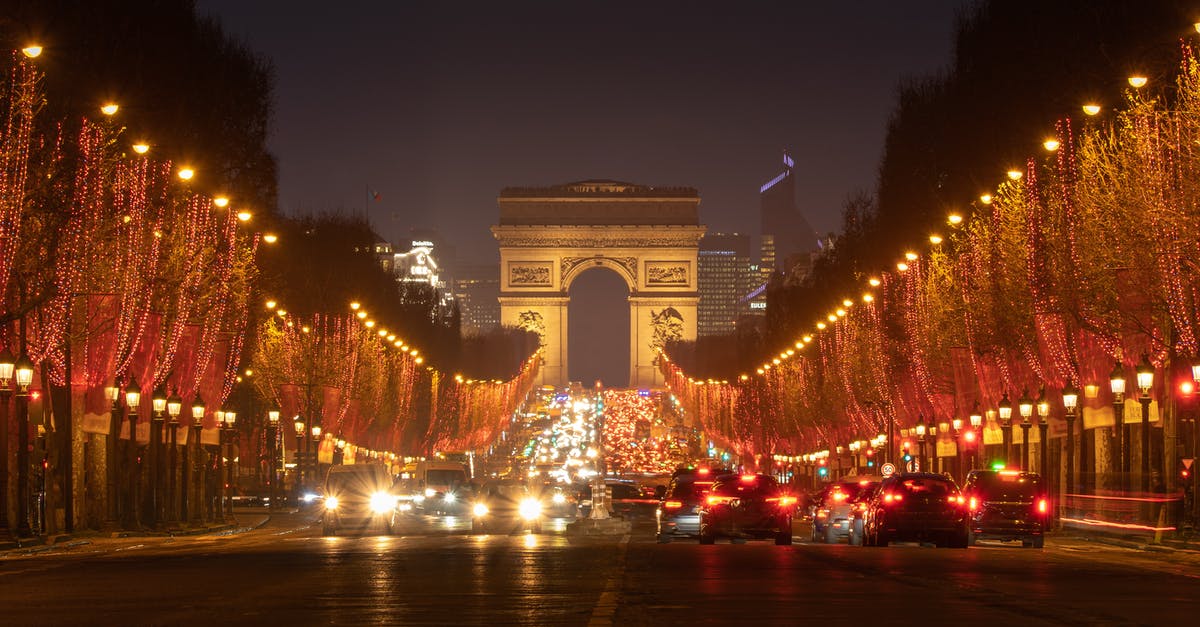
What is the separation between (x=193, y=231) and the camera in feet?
161

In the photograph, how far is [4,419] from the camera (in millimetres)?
36656

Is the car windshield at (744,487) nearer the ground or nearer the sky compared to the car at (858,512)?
nearer the sky

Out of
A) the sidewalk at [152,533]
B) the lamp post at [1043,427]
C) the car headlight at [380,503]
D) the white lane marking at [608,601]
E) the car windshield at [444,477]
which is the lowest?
the sidewalk at [152,533]

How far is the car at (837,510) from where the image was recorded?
43.8 meters

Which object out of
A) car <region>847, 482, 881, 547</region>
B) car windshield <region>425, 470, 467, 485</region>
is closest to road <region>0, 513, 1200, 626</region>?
car <region>847, 482, 881, 547</region>

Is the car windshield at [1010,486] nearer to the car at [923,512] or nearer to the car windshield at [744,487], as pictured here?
the car at [923,512]

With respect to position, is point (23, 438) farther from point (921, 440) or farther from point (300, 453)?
point (300, 453)

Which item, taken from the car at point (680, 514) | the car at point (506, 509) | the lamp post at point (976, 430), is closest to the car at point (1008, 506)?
the car at point (680, 514)

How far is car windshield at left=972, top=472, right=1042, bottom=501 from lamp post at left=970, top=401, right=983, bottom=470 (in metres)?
20.2

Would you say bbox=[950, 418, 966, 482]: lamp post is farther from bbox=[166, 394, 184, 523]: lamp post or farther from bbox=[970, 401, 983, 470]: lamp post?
bbox=[166, 394, 184, 523]: lamp post

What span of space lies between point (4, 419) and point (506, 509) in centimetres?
3132

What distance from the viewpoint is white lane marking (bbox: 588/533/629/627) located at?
54.0ft

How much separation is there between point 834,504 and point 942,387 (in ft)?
72.2

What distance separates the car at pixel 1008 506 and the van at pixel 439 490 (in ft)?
75.8
